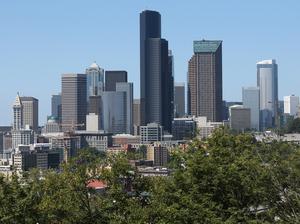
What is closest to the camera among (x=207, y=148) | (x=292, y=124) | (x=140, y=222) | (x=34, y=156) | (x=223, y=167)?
(x=140, y=222)

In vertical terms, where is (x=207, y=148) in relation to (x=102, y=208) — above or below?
above

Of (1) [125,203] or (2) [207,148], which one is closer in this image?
(1) [125,203]

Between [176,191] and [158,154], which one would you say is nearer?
[176,191]

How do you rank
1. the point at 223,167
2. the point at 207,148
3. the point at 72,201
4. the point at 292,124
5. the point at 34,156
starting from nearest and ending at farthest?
the point at 223,167 < the point at 72,201 < the point at 207,148 < the point at 292,124 < the point at 34,156

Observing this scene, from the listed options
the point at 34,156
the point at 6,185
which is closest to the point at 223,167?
the point at 6,185

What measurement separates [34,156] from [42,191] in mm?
150695

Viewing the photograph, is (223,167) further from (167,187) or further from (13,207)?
(13,207)

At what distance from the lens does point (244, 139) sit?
77.9 ft

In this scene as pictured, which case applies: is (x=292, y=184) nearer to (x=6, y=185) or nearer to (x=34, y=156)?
(x=6, y=185)

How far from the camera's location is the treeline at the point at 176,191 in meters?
18.4

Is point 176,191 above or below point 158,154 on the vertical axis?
above

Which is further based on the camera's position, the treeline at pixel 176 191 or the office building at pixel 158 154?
the office building at pixel 158 154

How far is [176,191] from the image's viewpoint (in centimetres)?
1928

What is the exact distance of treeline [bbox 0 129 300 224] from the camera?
18.4 metres
